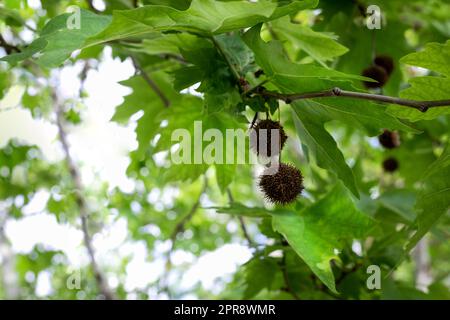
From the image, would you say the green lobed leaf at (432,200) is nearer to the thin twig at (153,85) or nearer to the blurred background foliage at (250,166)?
the blurred background foliage at (250,166)

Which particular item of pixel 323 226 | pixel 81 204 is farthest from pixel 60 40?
pixel 81 204

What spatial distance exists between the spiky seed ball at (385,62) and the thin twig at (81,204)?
157 centimetres

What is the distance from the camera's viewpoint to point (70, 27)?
4.97 feet


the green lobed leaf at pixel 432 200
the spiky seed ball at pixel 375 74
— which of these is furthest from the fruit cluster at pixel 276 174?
the spiky seed ball at pixel 375 74

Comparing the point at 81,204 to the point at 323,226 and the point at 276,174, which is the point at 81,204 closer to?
the point at 323,226

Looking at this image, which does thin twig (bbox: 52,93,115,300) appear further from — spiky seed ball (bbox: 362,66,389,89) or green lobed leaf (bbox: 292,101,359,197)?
green lobed leaf (bbox: 292,101,359,197)

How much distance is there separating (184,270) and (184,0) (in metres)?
4.30

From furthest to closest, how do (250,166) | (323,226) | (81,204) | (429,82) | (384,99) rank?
1. (81,204)
2. (250,166)
3. (323,226)
4. (429,82)
5. (384,99)

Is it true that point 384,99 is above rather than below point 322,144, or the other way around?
above

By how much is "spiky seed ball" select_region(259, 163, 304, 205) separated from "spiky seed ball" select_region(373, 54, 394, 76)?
1.08 m

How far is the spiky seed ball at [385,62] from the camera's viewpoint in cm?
266

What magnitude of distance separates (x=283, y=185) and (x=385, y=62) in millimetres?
1175

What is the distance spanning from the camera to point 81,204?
3439 mm
